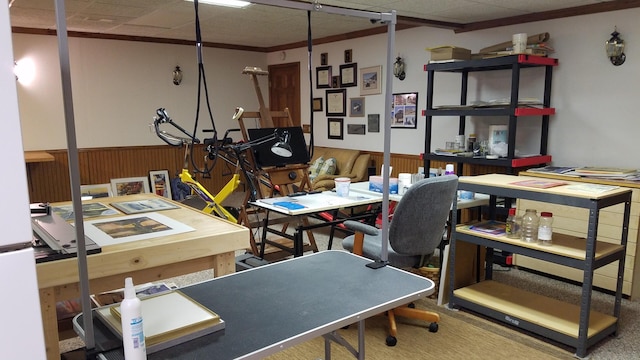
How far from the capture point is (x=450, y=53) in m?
4.18

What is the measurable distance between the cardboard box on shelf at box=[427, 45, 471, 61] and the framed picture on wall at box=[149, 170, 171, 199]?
4.12 metres

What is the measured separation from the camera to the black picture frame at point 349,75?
6016mm

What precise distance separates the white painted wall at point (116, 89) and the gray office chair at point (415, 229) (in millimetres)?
4439

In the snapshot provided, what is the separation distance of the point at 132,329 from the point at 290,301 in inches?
19.9

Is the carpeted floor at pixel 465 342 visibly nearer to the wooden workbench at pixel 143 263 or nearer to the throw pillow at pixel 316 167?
the wooden workbench at pixel 143 263

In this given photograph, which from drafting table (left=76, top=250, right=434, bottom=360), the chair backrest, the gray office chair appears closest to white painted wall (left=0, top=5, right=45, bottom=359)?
drafting table (left=76, top=250, right=434, bottom=360)

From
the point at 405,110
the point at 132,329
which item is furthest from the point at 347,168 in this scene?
the point at 132,329

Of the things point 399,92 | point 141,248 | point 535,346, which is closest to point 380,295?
point 141,248

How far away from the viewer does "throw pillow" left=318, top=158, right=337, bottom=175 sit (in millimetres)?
5859

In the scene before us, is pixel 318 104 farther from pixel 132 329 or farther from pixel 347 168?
pixel 132 329

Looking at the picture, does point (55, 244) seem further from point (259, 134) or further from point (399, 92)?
point (399, 92)

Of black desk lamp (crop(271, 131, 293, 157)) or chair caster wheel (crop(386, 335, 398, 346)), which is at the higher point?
black desk lamp (crop(271, 131, 293, 157))

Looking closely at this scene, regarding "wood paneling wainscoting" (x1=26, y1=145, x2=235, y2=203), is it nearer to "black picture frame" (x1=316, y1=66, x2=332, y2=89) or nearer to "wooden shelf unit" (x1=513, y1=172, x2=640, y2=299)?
"black picture frame" (x1=316, y1=66, x2=332, y2=89)

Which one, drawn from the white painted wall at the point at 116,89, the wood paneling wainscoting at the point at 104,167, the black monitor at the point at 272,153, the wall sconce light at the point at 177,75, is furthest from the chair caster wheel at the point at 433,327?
the wall sconce light at the point at 177,75
